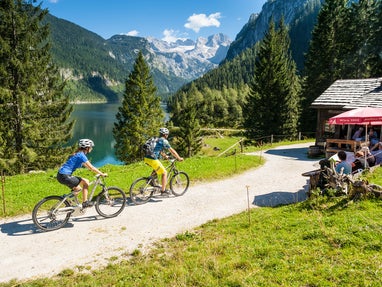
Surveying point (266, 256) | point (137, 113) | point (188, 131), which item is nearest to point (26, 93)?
point (137, 113)

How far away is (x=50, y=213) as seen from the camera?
8.92 m

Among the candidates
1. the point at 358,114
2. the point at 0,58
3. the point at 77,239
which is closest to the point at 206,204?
the point at 77,239

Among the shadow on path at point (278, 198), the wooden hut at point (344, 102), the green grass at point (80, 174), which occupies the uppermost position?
the wooden hut at point (344, 102)

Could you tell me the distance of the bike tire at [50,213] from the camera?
883 centimetres

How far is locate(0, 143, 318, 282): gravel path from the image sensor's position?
7.22 metres

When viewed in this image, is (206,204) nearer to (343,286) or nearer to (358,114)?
(343,286)

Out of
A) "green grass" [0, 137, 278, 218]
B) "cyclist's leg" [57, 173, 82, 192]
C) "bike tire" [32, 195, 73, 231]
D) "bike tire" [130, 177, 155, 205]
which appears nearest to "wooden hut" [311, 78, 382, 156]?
"green grass" [0, 137, 278, 218]

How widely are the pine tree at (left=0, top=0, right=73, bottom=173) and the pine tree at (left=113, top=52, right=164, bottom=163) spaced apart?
10647 millimetres

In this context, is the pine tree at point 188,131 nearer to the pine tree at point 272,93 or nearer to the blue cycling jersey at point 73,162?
the pine tree at point 272,93

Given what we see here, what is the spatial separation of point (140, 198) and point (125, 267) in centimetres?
494

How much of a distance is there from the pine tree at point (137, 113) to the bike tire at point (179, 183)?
72.0ft

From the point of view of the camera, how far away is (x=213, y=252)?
723 cm

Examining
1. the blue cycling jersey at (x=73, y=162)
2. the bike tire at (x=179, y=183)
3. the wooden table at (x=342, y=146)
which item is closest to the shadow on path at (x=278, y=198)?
the bike tire at (x=179, y=183)

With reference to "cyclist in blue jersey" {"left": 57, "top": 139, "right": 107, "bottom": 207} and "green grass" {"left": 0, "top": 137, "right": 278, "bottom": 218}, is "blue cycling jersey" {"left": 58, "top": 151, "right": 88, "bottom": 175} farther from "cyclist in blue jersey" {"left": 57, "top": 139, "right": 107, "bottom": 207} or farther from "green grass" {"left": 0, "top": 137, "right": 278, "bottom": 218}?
"green grass" {"left": 0, "top": 137, "right": 278, "bottom": 218}
